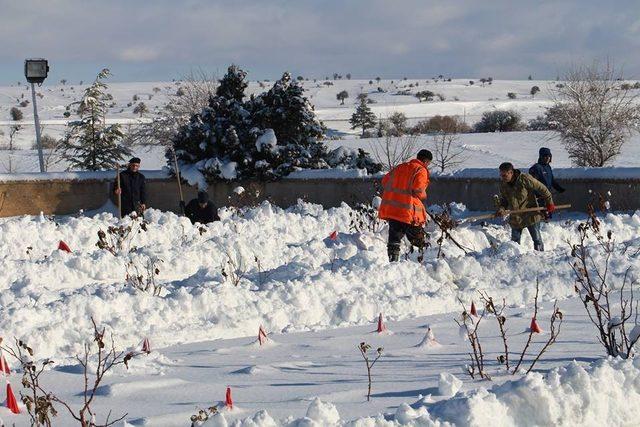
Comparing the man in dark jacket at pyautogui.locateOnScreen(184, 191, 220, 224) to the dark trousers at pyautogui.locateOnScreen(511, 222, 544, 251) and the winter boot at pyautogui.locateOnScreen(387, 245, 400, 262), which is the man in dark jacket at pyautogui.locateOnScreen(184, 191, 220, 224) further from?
the dark trousers at pyautogui.locateOnScreen(511, 222, 544, 251)

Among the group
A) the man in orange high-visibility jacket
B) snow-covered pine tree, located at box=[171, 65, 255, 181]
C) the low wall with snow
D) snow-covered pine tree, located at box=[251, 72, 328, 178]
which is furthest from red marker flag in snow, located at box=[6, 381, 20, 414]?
snow-covered pine tree, located at box=[251, 72, 328, 178]

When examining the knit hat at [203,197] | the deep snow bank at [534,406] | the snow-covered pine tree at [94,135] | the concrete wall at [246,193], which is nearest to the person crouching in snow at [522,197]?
the knit hat at [203,197]

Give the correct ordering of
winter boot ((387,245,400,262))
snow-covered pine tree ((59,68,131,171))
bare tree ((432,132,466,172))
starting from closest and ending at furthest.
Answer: winter boot ((387,245,400,262)) < snow-covered pine tree ((59,68,131,171)) < bare tree ((432,132,466,172))

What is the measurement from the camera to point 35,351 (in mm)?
6805

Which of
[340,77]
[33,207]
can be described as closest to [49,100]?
[340,77]

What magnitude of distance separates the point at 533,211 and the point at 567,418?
728 centimetres

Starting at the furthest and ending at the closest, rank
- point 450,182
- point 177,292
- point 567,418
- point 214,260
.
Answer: point 450,182, point 214,260, point 177,292, point 567,418

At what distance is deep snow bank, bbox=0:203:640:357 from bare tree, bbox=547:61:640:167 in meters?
22.1

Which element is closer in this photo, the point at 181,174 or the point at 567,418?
the point at 567,418

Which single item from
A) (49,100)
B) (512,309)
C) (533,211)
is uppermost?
(49,100)

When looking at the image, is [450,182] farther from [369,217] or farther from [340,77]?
[340,77]

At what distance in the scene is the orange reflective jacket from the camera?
10531 mm

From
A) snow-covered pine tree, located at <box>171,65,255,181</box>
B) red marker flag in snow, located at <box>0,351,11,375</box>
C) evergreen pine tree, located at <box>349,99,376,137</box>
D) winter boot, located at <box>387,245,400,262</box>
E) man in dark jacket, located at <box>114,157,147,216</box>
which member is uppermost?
evergreen pine tree, located at <box>349,99,376,137</box>

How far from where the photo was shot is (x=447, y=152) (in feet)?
112
